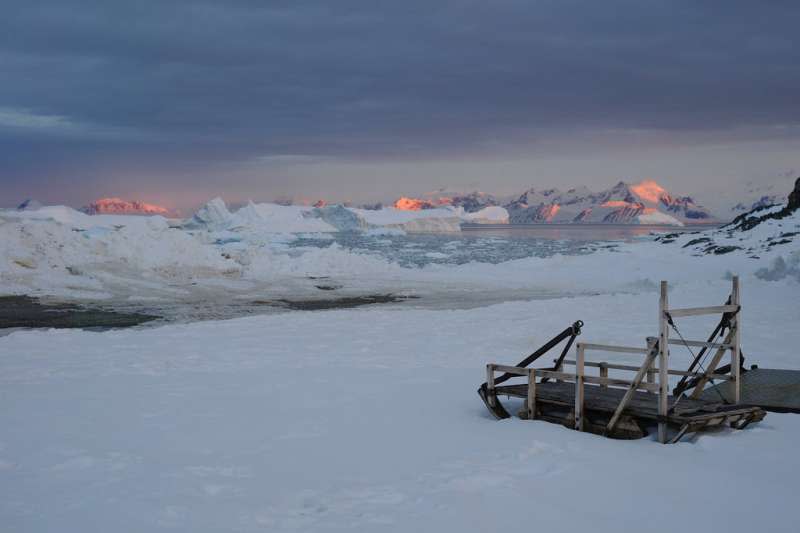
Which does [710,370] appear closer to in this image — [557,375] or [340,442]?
[557,375]

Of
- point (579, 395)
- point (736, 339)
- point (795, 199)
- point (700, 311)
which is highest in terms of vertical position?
point (795, 199)

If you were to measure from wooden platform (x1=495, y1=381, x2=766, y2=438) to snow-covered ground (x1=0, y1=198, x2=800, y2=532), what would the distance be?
0.23 meters

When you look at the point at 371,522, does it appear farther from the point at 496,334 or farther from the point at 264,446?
the point at 496,334

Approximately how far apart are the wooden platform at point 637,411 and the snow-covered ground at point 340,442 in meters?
0.23

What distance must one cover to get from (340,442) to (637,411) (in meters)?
3.60

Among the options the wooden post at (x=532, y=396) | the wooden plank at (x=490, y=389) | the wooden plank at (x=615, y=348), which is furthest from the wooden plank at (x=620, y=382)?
the wooden plank at (x=490, y=389)

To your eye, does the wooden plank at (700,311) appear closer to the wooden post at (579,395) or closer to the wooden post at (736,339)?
the wooden post at (736,339)

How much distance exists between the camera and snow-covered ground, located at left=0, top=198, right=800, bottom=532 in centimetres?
645

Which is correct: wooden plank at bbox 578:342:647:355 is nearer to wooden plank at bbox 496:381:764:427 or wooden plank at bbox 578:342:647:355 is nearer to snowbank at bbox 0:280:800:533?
wooden plank at bbox 496:381:764:427

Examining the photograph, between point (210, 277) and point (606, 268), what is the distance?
68.1 ft

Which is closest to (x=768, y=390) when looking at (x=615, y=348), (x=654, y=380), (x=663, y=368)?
(x=654, y=380)

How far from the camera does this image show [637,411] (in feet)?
28.8

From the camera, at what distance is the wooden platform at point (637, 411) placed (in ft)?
27.9

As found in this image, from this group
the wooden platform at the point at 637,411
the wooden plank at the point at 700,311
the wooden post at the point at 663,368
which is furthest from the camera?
the wooden plank at the point at 700,311
